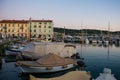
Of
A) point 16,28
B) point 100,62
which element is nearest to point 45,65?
point 100,62

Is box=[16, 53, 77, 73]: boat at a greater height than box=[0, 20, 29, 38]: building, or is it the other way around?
box=[0, 20, 29, 38]: building

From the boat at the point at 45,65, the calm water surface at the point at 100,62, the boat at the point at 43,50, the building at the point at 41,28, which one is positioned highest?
the building at the point at 41,28

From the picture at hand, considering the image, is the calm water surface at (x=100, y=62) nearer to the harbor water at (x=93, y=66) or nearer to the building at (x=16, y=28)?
the harbor water at (x=93, y=66)

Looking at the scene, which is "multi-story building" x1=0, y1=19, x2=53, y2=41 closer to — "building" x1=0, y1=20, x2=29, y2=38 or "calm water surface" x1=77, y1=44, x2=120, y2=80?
"building" x1=0, y1=20, x2=29, y2=38

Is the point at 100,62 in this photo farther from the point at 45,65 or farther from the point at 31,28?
the point at 31,28

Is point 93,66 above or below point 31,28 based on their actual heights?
below

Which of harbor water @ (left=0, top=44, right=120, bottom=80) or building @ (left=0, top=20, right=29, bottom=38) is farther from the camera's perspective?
building @ (left=0, top=20, right=29, bottom=38)

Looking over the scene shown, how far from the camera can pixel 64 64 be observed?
22188 mm

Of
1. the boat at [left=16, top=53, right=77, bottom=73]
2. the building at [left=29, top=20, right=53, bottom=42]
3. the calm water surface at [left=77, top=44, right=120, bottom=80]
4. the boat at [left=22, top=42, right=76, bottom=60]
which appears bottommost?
the calm water surface at [left=77, top=44, right=120, bottom=80]

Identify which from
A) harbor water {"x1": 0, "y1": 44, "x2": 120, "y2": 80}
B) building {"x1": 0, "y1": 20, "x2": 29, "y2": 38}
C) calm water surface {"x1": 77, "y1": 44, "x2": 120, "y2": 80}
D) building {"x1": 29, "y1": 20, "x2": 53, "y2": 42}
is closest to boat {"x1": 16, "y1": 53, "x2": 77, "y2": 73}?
harbor water {"x1": 0, "y1": 44, "x2": 120, "y2": 80}

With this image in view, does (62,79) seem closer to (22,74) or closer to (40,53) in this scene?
(22,74)

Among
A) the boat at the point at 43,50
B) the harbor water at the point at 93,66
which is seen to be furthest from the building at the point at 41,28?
the boat at the point at 43,50

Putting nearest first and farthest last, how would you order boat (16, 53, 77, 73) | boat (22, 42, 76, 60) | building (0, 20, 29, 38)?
boat (16, 53, 77, 73), boat (22, 42, 76, 60), building (0, 20, 29, 38)

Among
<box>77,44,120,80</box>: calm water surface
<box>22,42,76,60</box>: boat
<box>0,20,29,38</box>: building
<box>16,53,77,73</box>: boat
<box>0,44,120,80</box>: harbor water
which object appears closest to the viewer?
<box>16,53,77,73</box>: boat
